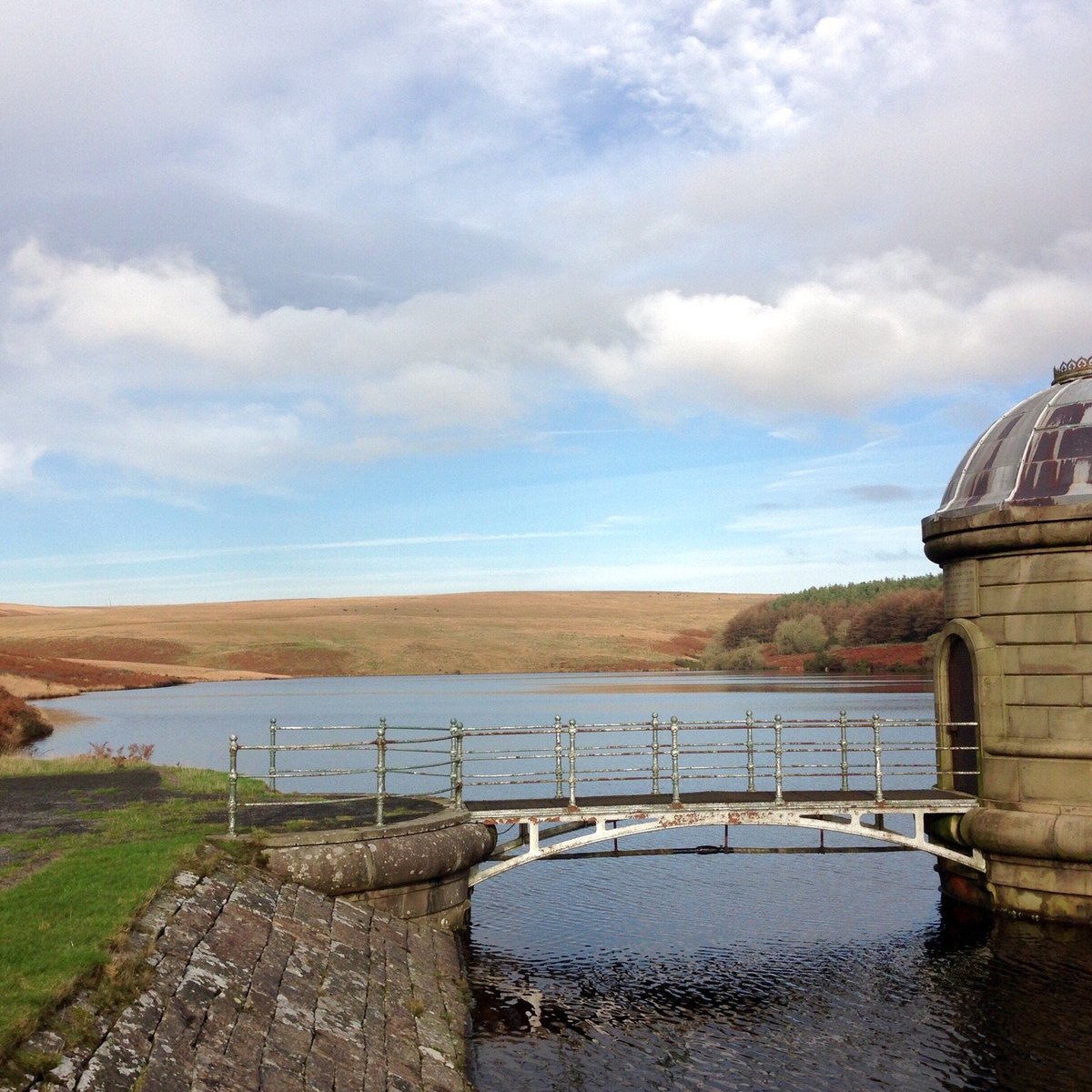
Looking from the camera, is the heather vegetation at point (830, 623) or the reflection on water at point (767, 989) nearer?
the reflection on water at point (767, 989)

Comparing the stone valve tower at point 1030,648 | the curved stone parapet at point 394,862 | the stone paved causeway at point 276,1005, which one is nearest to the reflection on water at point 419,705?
the curved stone parapet at point 394,862

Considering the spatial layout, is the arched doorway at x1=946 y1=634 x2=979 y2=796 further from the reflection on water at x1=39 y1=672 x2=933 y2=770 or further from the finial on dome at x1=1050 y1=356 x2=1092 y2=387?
the reflection on water at x1=39 y1=672 x2=933 y2=770

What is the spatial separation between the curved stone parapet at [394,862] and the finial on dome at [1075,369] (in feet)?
34.2

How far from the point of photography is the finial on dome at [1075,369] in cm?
1538

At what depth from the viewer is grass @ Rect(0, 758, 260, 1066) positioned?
22.8 feet

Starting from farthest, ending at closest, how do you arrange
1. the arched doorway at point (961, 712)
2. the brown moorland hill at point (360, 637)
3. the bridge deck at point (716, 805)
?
the brown moorland hill at point (360, 637) < the arched doorway at point (961, 712) < the bridge deck at point (716, 805)

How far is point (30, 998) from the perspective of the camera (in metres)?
6.68

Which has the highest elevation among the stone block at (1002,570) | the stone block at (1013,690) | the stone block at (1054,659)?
the stone block at (1002,570)

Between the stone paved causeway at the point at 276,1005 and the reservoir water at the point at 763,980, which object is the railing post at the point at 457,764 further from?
the stone paved causeway at the point at 276,1005

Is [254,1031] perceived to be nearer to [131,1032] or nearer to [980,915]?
[131,1032]

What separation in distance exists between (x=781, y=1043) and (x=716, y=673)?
322 ft

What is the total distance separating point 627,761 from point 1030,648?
21661 millimetres

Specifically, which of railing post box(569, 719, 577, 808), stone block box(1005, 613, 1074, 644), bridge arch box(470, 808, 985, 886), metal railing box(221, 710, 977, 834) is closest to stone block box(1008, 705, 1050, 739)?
stone block box(1005, 613, 1074, 644)

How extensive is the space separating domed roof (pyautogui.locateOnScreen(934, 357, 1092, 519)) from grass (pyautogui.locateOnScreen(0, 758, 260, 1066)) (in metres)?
10.7
